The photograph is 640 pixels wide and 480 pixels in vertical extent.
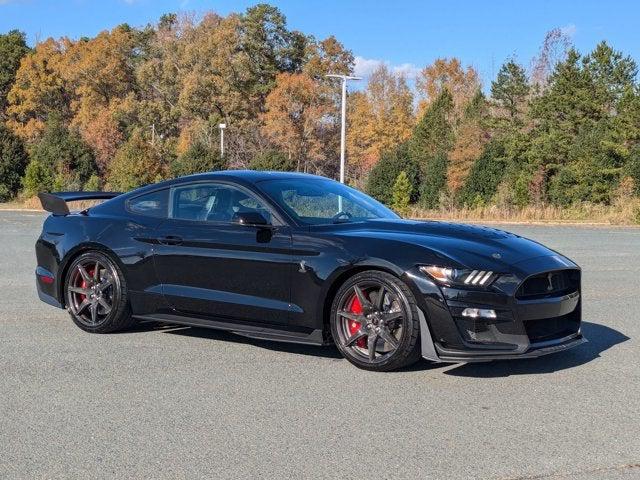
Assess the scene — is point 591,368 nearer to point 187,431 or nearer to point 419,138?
point 187,431

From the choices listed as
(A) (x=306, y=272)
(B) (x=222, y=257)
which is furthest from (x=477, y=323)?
(B) (x=222, y=257)

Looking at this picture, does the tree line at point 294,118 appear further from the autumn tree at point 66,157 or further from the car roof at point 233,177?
the car roof at point 233,177

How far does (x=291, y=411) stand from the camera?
471cm

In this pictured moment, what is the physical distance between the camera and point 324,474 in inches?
146

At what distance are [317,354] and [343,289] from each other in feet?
2.67

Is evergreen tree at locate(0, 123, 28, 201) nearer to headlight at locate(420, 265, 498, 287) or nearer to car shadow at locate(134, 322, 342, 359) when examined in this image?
car shadow at locate(134, 322, 342, 359)

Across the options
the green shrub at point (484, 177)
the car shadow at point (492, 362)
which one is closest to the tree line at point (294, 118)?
the green shrub at point (484, 177)

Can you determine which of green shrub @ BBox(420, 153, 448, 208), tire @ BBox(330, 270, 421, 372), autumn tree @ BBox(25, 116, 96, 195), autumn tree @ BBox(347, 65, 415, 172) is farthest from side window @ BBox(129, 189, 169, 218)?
autumn tree @ BBox(347, 65, 415, 172)

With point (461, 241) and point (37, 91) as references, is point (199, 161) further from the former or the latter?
point (461, 241)

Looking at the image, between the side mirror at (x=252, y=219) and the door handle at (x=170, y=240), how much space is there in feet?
2.25

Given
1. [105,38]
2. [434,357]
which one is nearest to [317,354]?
[434,357]

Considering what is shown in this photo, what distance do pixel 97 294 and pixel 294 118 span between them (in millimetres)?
53025

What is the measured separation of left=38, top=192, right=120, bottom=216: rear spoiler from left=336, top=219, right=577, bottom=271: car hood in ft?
A: 9.18

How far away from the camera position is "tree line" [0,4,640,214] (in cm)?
4334
